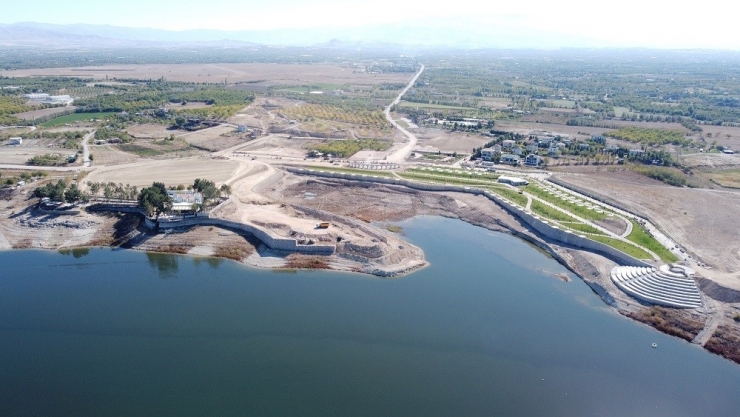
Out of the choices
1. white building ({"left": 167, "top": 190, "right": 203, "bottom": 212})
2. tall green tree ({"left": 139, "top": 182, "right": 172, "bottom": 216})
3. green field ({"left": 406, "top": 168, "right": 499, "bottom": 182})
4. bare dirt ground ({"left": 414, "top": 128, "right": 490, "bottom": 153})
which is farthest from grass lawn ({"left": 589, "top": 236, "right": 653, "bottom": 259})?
tall green tree ({"left": 139, "top": 182, "right": 172, "bottom": 216})

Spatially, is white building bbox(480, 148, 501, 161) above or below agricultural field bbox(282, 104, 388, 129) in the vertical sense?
below

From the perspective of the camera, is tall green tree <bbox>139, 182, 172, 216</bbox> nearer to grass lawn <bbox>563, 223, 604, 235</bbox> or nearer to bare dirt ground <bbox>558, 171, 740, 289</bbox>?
grass lawn <bbox>563, 223, 604, 235</bbox>

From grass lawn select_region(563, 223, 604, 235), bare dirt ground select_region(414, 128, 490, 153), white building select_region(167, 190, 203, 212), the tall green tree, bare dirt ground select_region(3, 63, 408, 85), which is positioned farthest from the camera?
bare dirt ground select_region(3, 63, 408, 85)

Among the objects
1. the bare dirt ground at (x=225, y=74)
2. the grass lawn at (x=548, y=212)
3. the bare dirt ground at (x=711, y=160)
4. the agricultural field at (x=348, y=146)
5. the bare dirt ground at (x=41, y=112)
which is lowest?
the grass lawn at (x=548, y=212)

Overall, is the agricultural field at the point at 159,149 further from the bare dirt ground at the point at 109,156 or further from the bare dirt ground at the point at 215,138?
the bare dirt ground at the point at 215,138

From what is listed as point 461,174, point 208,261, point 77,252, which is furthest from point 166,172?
point 461,174

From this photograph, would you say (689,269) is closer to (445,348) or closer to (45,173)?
(445,348)

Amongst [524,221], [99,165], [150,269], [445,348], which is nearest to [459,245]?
[524,221]

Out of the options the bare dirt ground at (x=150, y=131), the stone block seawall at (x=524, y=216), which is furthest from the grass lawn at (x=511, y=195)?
the bare dirt ground at (x=150, y=131)
